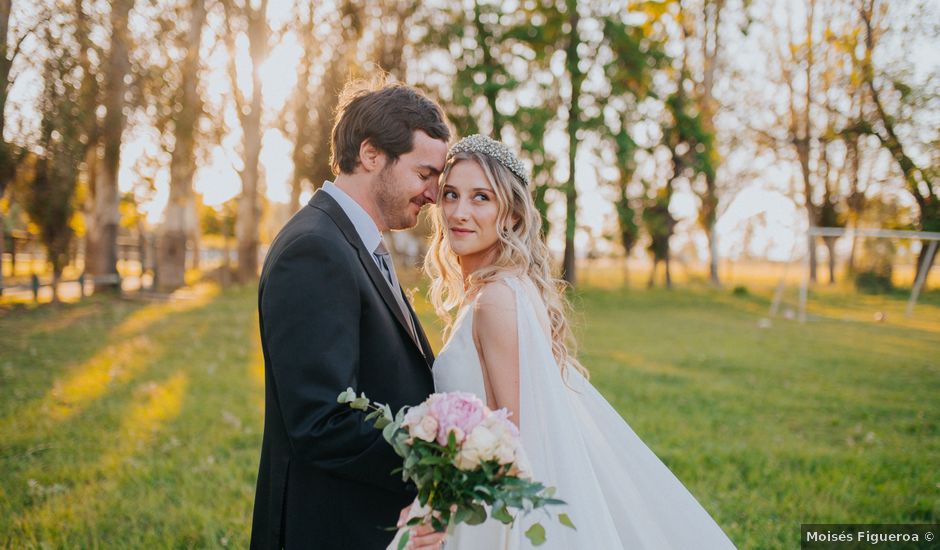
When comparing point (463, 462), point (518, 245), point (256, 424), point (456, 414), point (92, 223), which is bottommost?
point (256, 424)

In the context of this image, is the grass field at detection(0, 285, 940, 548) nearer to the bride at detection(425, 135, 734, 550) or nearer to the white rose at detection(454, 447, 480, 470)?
the bride at detection(425, 135, 734, 550)

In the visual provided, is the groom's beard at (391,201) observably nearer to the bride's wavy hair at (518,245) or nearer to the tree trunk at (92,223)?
the bride's wavy hair at (518,245)

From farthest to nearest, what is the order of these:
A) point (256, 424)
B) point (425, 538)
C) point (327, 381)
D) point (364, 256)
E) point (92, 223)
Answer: point (92, 223) < point (256, 424) < point (364, 256) < point (425, 538) < point (327, 381)

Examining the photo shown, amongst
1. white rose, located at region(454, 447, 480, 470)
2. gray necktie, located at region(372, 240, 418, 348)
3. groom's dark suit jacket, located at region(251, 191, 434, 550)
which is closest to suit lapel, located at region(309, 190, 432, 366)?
groom's dark suit jacket, located at region(251, 191, 434, 550)

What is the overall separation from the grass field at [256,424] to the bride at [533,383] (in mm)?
2059

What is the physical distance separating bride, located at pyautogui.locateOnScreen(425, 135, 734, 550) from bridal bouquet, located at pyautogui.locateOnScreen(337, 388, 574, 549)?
77cm

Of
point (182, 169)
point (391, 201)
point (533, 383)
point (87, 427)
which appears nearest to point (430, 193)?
point (391, 201)

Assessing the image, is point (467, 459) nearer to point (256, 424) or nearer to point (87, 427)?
point (256, 424)

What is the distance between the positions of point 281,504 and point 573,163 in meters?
20.7

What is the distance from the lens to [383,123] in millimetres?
2572

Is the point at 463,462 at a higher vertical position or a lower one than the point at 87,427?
higher

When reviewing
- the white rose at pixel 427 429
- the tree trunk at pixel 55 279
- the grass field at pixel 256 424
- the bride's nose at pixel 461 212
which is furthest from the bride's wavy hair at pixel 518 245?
the tree trunk at pixel 55 279

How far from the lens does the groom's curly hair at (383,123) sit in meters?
2.58

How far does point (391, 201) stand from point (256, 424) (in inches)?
202
